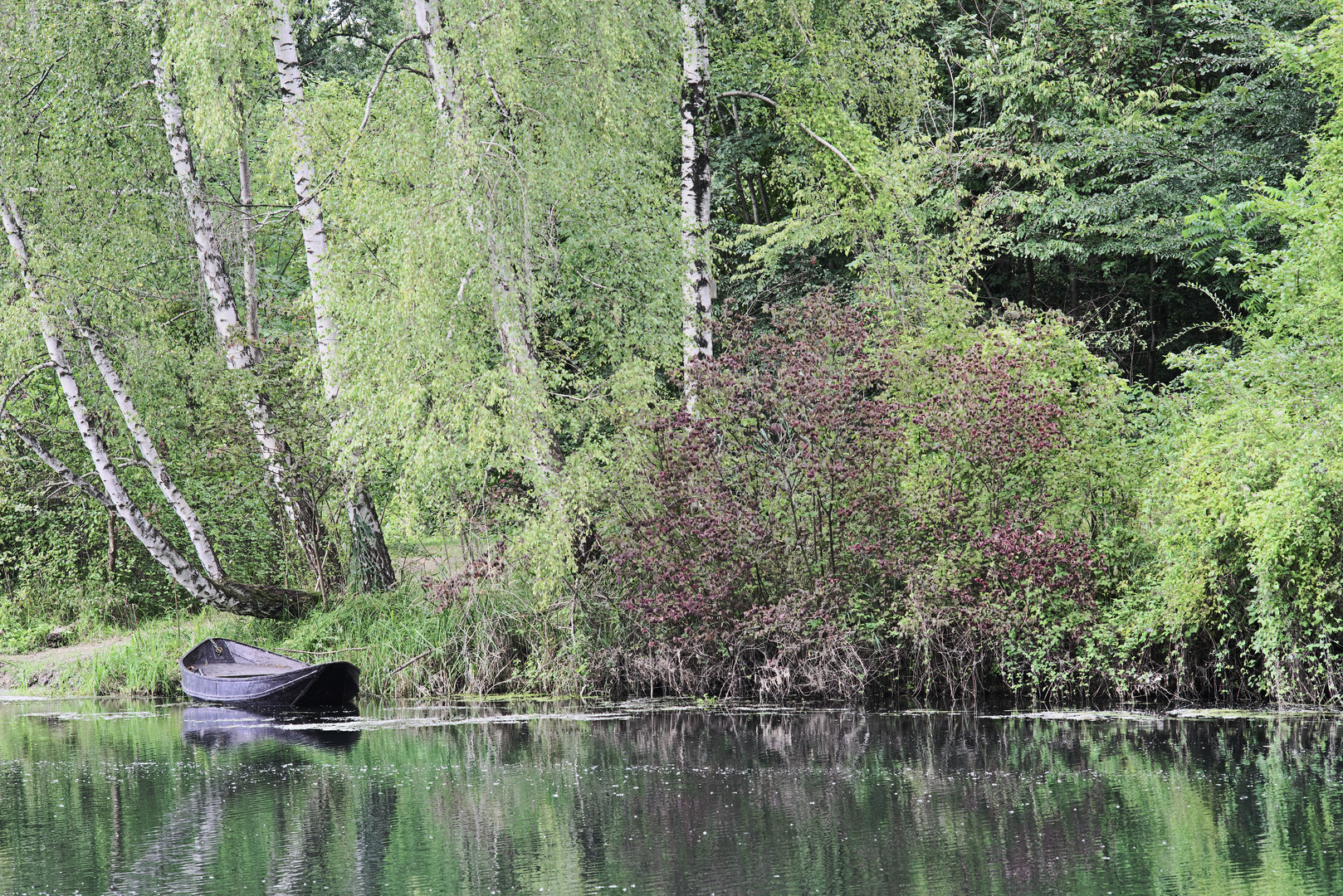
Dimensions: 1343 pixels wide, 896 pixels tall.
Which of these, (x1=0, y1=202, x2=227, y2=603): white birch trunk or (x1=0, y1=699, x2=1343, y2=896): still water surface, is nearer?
(x1=0, y1=699, x2=1343, y2=896): still water surface

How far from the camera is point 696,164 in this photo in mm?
16719

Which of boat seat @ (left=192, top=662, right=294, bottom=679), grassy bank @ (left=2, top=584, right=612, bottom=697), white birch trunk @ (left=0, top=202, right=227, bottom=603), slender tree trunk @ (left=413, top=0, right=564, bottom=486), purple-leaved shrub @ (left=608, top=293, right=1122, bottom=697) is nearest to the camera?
purple-leaved shrub @ (left=608, top=293, right=1122, bottom=697)

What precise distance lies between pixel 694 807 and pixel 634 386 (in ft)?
21.5

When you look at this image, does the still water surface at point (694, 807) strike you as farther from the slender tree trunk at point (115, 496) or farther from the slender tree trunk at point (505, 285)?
the slender tree trunk at point (115, 496)

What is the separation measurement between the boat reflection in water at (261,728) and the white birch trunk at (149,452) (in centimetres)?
217

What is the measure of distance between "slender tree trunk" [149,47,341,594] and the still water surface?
15.6 ft

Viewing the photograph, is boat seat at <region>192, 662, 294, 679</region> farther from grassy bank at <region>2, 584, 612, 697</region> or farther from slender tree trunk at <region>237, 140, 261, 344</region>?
slender tree trunk at <region>237, 140, 261, 344</region>

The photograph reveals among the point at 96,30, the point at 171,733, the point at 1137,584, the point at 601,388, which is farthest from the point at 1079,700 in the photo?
the point at 96,30

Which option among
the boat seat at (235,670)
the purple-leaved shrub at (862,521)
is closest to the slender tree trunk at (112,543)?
the boat seat at (235,670)

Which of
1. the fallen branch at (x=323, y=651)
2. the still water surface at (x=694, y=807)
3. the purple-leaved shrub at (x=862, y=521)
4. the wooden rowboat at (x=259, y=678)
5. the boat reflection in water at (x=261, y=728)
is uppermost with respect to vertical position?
the purple-leaved shrub at (x=862, y=521)

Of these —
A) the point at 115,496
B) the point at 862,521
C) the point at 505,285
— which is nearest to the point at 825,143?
the point at 505,285

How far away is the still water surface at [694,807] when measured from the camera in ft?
23.0

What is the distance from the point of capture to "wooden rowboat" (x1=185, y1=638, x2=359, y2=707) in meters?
15.5

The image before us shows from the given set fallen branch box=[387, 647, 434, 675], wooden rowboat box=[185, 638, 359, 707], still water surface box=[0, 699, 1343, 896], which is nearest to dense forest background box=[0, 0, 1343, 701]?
fallen branch box=[387, 647, 434, 675]
